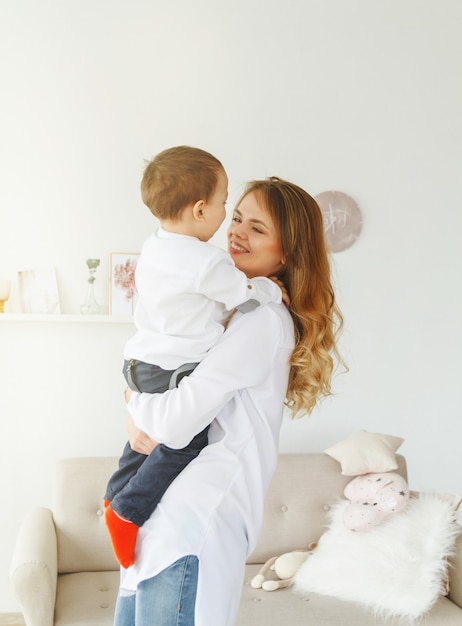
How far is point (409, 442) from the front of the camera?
3.63 meters

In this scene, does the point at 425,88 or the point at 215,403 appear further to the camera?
the point at 425,88

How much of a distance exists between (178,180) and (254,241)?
26cm

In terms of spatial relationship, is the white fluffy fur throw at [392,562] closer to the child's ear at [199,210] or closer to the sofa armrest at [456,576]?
the sofa armrest at [456,576]

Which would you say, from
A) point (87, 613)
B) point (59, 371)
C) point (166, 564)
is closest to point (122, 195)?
point (59, 371)

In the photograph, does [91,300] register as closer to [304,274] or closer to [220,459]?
[304,274]

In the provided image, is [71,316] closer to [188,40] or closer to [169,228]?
[188,40]

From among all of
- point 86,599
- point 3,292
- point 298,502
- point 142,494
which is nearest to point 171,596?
point 142,494

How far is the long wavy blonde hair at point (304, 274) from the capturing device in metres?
1.67

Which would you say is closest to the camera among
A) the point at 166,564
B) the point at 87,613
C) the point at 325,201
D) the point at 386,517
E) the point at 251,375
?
the point at 166,564

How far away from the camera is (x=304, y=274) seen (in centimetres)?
171

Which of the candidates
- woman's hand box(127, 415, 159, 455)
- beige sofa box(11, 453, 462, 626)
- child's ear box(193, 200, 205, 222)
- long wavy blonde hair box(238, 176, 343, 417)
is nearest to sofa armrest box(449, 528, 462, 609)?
beige sofa box(11, 453, 462, 626)

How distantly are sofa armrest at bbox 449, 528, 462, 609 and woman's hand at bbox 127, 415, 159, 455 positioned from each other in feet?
5.54

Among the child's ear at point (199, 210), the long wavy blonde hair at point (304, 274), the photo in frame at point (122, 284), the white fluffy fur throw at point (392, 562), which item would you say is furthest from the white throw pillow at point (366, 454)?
the child's ear at point (199, 210)

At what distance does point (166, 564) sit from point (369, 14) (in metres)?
3.00
